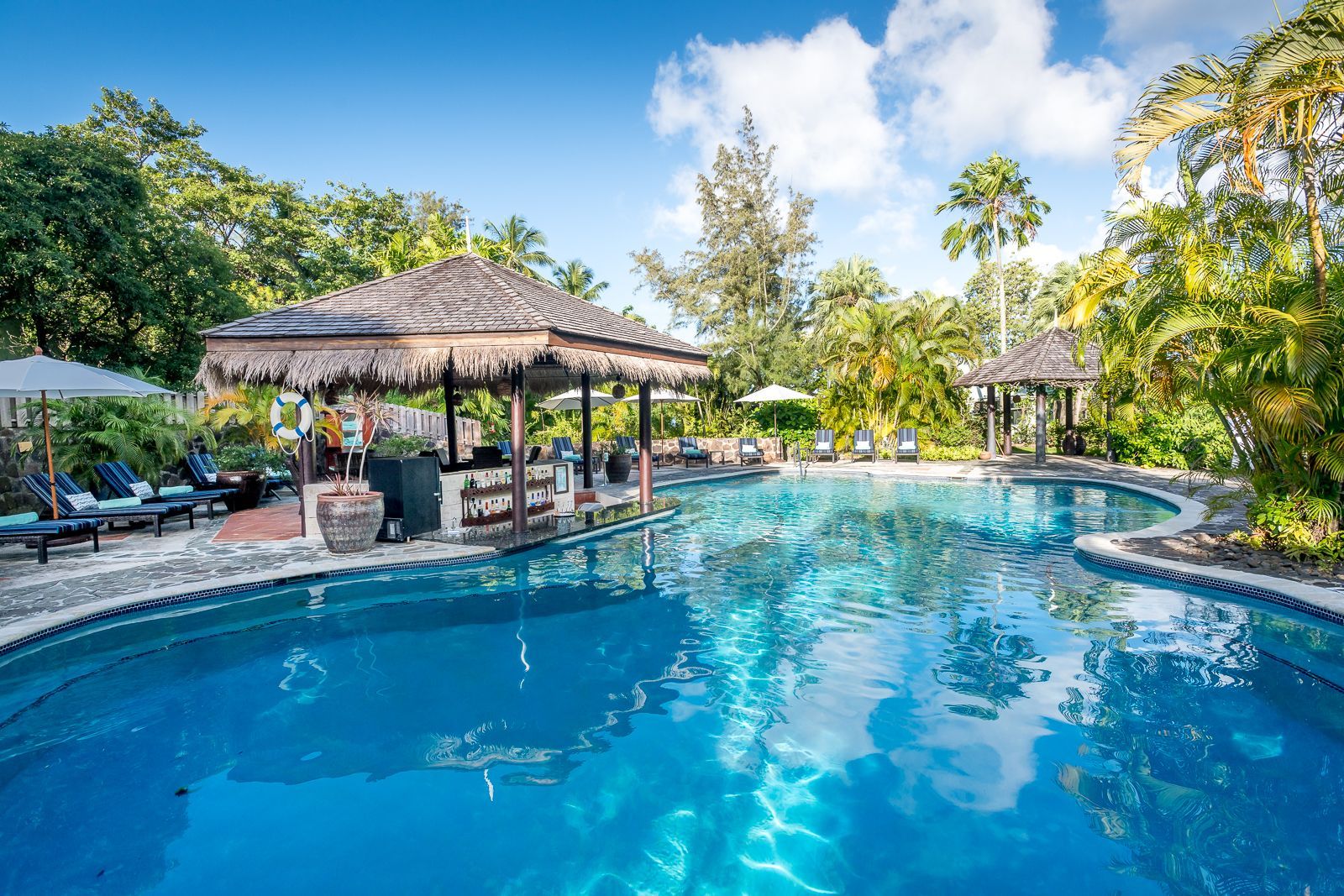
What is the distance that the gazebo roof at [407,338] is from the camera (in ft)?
29.0

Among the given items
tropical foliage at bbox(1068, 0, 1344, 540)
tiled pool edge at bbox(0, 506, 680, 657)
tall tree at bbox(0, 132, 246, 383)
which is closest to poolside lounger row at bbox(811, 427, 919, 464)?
tropical foliage at bbox(1068, 0, 1344, 540)

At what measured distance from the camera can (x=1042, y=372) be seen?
736 inches

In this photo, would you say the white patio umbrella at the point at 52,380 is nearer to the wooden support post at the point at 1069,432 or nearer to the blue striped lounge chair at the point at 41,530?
the blue striped lounge chair at the point at 41,530

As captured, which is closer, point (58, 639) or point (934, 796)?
point (934, 796)

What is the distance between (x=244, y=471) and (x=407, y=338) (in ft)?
19.2

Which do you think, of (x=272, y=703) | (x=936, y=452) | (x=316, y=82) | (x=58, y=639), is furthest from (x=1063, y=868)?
(x=316, y=82)

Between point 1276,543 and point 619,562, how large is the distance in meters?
7.67

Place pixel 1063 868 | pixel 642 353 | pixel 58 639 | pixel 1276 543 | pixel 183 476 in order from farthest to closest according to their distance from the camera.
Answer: pixel 183 476 < pixel 642 353 < pixel 1276 543 < pixel 58 639 < pixel 1063 868

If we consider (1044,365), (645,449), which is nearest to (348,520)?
(645,449)

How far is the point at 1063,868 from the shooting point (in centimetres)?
301

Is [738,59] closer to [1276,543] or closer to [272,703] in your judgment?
[1276,543]

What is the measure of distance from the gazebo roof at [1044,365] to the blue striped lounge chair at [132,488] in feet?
65.0

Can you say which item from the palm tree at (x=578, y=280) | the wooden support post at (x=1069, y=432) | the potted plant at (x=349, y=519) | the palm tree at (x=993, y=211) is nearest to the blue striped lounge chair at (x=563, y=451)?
the potted plant at (x=349, y=519)

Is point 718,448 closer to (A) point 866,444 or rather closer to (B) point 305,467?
(A) point 866,444
